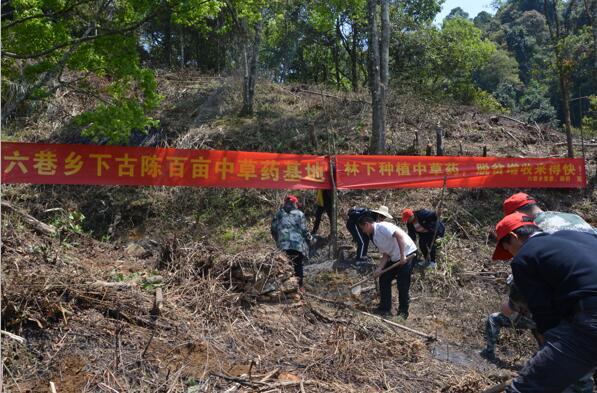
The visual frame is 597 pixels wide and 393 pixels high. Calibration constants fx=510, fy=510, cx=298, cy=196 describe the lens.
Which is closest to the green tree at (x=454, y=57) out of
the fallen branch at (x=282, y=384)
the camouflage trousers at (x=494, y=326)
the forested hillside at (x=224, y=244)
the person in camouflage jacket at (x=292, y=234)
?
the forested hillside at (x=224, y=244)

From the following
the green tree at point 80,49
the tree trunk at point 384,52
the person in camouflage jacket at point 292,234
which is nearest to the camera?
the person in camouflage jacket at point 292,234

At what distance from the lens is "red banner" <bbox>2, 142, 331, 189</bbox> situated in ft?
21.3

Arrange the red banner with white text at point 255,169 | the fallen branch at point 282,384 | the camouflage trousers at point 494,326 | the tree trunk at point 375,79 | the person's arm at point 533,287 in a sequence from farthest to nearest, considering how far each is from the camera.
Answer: the tree trunk at point 375,79
the red banner with white text at point 255,169
the camouflage trousers at point 494,326
the fallen branch at point 282,384
the person's arm at point 533,287

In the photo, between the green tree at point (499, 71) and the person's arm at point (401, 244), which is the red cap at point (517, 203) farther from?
the green tree at point (499, 71)

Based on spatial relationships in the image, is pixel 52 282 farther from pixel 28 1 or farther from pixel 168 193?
pixel 168 193

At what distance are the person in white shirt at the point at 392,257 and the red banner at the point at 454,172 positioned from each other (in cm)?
244

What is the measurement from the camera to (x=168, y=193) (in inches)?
444

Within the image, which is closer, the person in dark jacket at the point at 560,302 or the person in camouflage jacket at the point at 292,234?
the person in dark jacket at the point at 560,302

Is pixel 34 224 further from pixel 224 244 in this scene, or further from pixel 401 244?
pixel 401 244

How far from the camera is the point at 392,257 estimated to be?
18.8ft

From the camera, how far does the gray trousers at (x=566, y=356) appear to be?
246 centimetres

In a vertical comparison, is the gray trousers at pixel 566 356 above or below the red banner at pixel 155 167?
below

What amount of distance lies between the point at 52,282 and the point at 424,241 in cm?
531

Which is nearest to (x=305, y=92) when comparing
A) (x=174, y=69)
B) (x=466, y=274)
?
(x=174, y=69)
